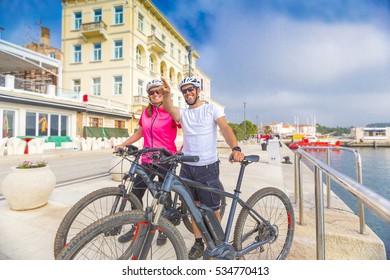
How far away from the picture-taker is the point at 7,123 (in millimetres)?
11906

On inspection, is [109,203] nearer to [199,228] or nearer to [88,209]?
[88,209]

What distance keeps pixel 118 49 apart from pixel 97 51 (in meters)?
2.11

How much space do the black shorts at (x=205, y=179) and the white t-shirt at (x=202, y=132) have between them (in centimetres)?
4

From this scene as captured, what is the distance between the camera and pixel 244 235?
6.07 feet

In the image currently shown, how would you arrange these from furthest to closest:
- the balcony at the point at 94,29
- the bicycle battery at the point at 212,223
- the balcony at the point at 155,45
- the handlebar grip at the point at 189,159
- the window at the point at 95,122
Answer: the balcony at the point at 155,45 → the balcony at the point at 94,29 → the window at the point at 95,122 → the bicycle battery at the point at 212,223 → the handlebar grip at the point at 189,159

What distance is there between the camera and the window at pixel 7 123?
11.7 meters

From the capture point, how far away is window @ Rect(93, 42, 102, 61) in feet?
65.8

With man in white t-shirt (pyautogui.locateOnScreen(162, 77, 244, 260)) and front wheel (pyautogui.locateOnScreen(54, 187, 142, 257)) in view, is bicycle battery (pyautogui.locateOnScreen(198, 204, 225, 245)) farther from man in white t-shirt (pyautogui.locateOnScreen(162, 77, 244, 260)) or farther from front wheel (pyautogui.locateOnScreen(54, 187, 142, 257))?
front wheel (pyautogui.locateOnScreen(54, 187, 142, 257))

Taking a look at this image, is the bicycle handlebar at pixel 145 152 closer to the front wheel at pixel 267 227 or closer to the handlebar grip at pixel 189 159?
the handlebar grip at pixel 189 159

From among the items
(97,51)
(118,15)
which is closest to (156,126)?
(118,15)

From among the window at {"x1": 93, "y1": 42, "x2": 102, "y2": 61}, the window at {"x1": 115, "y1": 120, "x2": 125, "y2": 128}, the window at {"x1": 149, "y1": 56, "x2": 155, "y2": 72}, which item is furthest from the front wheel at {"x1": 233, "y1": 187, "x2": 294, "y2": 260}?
the window at {"x1": 149, "y1": 56, "x2": 155, "y2": 72}

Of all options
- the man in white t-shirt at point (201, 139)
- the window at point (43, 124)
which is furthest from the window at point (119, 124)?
the man in white t-shirt at point (201, 139)
